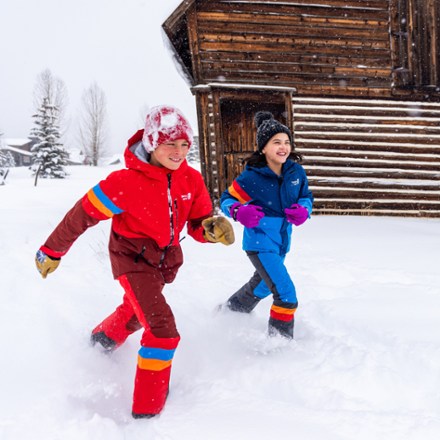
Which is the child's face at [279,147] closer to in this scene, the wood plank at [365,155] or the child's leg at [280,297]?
the child's leg at [280,297]

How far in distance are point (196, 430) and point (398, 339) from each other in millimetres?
1657

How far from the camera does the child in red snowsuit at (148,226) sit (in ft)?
6.57

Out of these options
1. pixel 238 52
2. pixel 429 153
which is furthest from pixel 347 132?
pixel 238 52

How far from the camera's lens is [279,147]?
2797 millimetres

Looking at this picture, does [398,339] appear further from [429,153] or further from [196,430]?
[429,153]

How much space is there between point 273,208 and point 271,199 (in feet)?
0.22

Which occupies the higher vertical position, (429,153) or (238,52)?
(238,52)

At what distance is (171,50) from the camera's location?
30.8ft

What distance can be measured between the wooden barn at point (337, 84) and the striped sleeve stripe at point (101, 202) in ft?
21.9

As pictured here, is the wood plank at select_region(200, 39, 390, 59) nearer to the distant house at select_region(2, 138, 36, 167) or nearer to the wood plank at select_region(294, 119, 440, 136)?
the wood plank at select_region(294, 119, 440, 136)

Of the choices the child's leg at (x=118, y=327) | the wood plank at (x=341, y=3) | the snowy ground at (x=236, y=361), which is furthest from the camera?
the wood plank at (x=341, y=3)

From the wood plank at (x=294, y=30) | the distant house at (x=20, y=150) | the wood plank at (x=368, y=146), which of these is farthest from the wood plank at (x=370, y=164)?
the distant house at (x=20, y=150)

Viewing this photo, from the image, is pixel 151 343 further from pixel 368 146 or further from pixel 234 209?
pixel 368 146

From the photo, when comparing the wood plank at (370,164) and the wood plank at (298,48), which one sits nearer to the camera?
the wood plank at (298,48)
